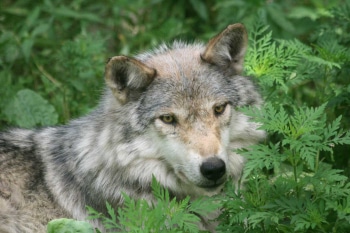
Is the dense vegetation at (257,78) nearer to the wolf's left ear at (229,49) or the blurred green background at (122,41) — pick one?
the blurred green background at (122,41)

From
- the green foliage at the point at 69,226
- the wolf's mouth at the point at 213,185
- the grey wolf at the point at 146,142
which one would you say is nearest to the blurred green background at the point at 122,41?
the grey wolf at the point at 146,142

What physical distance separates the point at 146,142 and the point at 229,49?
1.00 m

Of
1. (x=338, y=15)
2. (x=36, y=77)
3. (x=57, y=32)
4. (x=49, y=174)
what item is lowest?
(x=49, y=174)

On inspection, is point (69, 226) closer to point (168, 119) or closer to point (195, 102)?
point (168, 119)

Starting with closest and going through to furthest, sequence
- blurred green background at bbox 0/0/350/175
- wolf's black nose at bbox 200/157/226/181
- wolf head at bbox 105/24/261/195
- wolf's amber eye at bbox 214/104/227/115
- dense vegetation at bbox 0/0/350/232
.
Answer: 1. dense vegetation at bbox 0/0/350/232
2. wolf's black nose at bbox 200/157/226/181
3. wolf head at bbox 105/24/261/195
4. wolf's amber eye at bbox 214/104/227/115
5. blurred green background at bbox 0/0/350/175

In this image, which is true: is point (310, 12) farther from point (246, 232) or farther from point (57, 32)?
point (246, 232)

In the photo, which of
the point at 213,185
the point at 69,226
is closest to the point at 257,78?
the point at 213,185

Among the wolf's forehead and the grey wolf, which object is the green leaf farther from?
the wolf's forehead

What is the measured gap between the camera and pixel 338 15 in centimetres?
664

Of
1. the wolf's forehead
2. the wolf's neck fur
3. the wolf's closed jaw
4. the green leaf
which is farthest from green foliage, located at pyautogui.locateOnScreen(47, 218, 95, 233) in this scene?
the green leaf

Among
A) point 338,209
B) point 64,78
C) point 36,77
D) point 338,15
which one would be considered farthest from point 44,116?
point 338,209

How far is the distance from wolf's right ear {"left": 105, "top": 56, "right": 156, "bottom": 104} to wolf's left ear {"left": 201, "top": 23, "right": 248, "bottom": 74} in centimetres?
49

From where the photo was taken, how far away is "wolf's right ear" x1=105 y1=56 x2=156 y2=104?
505 cm

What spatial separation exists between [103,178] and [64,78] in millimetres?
2610
